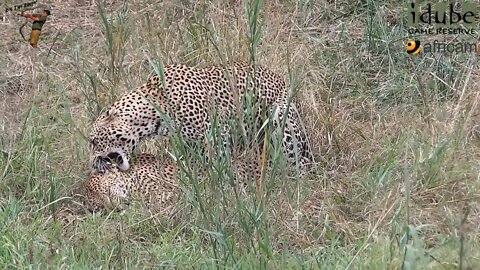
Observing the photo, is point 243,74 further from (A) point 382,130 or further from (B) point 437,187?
(B) point 437,187

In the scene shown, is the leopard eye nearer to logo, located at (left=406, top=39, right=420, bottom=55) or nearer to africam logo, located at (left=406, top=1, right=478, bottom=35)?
logo, located at (left=406, top=39, right=420, bottom=55)

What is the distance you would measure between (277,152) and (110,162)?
173 centimetres

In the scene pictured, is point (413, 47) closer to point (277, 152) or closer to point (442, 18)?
point (442, 18)

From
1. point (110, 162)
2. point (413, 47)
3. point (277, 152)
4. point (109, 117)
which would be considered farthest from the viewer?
point (413, 47)

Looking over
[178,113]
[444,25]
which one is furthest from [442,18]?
[178,113]

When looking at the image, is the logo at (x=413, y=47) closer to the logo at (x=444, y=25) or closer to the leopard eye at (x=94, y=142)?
the logo at (x=444, y=25)

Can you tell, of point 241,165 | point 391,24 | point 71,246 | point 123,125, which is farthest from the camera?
point 391,24

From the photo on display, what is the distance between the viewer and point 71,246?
409 centimetres

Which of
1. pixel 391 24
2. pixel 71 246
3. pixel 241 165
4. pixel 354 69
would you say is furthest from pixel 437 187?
pixel 391 24

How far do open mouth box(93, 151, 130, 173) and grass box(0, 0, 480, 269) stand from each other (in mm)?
73

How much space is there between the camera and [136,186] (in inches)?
190

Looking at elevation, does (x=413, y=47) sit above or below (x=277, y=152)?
below

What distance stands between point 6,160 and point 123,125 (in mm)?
701

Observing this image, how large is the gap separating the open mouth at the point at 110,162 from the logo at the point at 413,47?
81.6 inches
